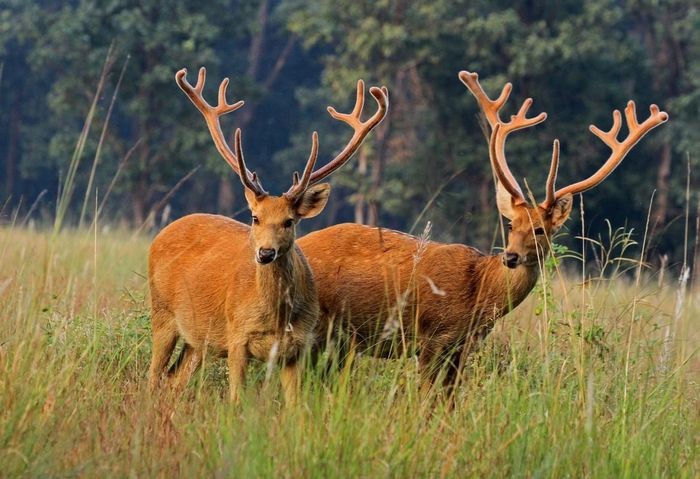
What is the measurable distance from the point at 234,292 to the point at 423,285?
1.12 m

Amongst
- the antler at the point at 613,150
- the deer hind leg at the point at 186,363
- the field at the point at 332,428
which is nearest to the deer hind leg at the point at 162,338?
the deer hind leg at the point at 186,363

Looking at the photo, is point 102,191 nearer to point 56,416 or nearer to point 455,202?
point 455,202

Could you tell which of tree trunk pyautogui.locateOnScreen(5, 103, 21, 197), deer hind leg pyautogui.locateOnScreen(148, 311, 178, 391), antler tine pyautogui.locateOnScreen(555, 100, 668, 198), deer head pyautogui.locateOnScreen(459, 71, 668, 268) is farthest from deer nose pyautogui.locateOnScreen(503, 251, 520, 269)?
tree trunk pyautogui.locateOnScreen(5, 103, 21, 197)

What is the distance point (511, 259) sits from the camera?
648 centimetres

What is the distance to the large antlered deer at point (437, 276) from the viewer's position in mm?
6762

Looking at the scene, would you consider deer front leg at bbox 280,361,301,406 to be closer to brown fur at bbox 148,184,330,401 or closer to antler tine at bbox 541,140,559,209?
brown fur at bbox 148,184,330,401

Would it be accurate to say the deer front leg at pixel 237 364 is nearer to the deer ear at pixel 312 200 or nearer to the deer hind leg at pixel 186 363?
the deer hind leg at pixel 186 363

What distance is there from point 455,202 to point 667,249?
465cm

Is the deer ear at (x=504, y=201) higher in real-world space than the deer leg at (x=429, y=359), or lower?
higher

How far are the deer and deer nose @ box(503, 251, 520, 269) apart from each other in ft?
2.99

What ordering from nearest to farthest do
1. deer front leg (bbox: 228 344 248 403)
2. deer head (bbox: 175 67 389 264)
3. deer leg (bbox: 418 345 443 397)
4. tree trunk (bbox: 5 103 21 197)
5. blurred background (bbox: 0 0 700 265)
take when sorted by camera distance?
deer head (bbox: 175 67 389 264)
deer front leg (bbox: 228 344 248 403)
deer leg (bbox: 418 345 443 397)
blurred background (bbox: 0 0 700 265)
tree trunk (bbox: 5 103 21 197)

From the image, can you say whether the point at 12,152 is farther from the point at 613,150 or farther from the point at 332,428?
the point at 332,428

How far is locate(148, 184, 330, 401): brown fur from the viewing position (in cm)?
607

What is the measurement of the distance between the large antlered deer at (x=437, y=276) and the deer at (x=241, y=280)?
51 cm
